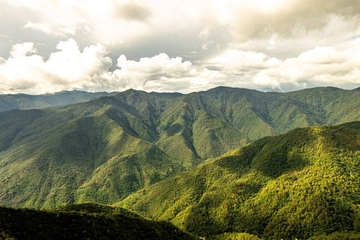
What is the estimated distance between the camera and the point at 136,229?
4688 inches

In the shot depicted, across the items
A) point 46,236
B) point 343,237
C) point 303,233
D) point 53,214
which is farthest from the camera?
point 303,233

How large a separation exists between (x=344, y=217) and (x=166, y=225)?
137 meters

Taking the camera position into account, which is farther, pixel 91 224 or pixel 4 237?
pixel 91 224

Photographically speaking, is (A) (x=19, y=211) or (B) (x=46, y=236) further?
(A) (x=19, y=211)

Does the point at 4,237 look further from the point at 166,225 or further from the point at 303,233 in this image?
the point at 303,233

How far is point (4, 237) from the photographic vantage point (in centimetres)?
6162

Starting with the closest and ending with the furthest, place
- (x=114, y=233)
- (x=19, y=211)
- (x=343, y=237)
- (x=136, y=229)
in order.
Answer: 1. (x=19, y=211)
2. (x=114, y=233)
3. (x=136, y=229)
4. (x=343, y=237)

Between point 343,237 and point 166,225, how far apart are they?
368ft

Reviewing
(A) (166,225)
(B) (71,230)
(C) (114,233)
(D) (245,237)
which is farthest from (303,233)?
(B) (71,230)

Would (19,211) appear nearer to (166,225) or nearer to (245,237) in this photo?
(166,225)

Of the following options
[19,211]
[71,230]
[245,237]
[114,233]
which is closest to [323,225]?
[245,237]

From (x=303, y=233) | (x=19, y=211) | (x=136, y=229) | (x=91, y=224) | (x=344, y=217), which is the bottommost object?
(x=303, y=233)

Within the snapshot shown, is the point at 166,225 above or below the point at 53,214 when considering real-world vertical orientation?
below

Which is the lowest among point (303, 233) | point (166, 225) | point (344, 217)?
point (303, 233)
